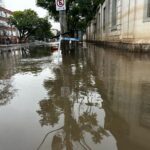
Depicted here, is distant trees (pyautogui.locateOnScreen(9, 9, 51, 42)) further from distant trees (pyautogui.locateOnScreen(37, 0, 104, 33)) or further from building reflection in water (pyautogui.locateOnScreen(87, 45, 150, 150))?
building reflection in water (pyautogui.locateOnScreen(87, 45, 150, 150))

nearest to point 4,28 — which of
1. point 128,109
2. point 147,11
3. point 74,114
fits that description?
point 147,11

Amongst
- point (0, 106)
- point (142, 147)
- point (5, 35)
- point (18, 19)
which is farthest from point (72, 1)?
point (5, 35)

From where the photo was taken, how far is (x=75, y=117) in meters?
3.86

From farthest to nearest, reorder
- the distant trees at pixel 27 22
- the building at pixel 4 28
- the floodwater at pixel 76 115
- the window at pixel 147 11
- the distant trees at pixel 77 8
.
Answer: the building at pixel 4 28 → the distant trees at pixel 27 22 → the distant trees at pixel 77 8 → the window at pixel 147 11 → the floodwater at pixel 76 115

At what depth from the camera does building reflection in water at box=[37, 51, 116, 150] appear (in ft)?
9.77

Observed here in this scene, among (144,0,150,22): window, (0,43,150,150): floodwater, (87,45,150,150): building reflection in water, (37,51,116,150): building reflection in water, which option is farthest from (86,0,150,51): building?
(37,51,116,150): building reflection in water

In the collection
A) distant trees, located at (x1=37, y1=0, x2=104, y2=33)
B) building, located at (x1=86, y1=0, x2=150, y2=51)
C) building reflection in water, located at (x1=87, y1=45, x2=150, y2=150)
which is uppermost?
distant trees, located at (x1=37, y1=0, x2=104, y2=33)

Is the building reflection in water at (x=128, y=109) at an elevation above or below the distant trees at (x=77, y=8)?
below

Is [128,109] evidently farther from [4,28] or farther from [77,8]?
[4,28]

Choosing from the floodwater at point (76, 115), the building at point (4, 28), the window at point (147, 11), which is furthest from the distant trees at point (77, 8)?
the building at point (4, 28)

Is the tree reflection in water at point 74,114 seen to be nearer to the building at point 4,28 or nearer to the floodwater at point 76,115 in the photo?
the floodwater at point 76,115

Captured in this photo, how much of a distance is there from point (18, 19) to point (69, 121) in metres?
64.1

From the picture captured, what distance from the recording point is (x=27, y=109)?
14.2 feet

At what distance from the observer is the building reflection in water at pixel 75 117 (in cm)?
298
